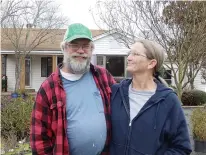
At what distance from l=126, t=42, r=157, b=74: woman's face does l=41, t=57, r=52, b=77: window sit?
83.9 ft

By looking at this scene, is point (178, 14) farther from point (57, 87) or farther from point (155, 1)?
point (57, 87)

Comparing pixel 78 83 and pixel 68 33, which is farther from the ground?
pixel 68 33

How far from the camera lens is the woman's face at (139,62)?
9.24 ft

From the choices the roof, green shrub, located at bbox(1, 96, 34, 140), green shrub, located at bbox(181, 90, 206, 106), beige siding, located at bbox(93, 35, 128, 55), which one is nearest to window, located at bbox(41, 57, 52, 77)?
the roof

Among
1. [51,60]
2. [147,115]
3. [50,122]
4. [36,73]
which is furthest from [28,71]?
[147,115]

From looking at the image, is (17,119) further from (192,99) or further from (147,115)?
(192,99)

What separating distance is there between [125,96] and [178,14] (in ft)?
41.4

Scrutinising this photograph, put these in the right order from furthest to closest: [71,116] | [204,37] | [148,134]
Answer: [204,37] → [71,116] → [148,134]

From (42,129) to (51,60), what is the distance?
26.3 metres

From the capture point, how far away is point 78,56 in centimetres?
296

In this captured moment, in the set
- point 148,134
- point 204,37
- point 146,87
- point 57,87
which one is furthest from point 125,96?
point 204,37

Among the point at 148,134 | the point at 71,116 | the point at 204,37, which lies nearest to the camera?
the point at 148,134

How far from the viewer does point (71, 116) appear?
287 cm

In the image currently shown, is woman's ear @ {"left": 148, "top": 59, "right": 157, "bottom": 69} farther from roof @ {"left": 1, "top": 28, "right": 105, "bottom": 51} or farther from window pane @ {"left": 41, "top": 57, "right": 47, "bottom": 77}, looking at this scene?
window pane @ {"left": 41, "top": 57, "right": 47, "bottom": 77}
